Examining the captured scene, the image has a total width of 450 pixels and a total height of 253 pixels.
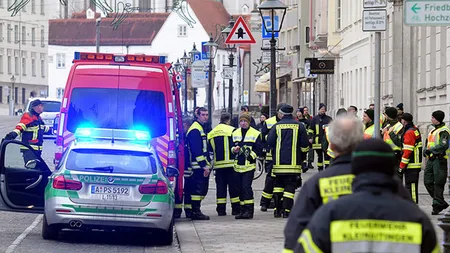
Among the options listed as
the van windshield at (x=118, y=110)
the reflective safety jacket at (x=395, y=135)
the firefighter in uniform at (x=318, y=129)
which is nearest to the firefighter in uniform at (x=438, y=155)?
the reflective safety jacket at (x=395, y=135)

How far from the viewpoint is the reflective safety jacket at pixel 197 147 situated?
1967 cm

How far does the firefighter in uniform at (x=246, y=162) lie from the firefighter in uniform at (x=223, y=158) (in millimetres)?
123

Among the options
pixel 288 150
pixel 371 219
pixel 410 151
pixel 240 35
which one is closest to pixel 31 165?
pixel 288 150

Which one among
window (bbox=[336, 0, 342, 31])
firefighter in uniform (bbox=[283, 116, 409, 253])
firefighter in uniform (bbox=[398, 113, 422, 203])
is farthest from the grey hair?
window (bbox=[336, 0, 342, 31])

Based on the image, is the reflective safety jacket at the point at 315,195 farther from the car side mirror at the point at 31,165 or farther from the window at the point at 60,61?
the window at the point at 60,61

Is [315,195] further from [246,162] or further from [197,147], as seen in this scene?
[197,147]

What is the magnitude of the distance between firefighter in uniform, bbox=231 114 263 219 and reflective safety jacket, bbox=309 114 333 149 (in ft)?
38.6

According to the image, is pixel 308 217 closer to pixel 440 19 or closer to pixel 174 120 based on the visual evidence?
pixel 440 19

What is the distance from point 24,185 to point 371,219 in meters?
12.1

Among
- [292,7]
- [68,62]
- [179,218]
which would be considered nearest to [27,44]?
[68,62]

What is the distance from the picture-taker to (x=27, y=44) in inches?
4820

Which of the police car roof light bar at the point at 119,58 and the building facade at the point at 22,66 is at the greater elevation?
the building facade at the point at 22,66

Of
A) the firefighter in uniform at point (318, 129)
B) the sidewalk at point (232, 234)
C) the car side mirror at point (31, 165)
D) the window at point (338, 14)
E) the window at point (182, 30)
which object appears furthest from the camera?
the window at point (182, 30)

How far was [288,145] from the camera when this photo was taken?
61.9 feet
